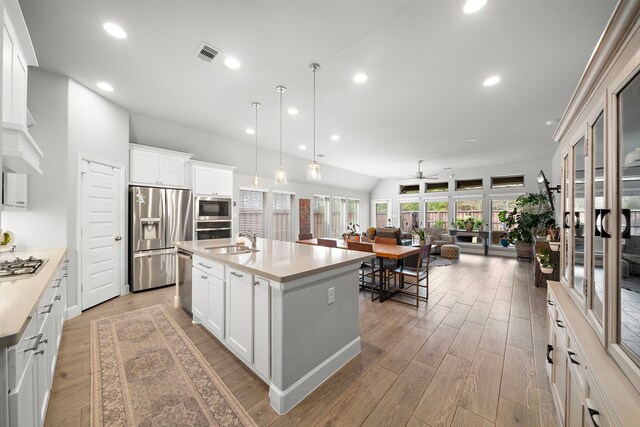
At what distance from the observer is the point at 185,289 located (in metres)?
3.19

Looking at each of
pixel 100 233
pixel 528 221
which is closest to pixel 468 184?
pixel 528 221

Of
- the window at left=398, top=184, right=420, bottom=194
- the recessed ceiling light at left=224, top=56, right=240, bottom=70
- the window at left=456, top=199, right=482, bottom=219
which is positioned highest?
the recessed ceiling light at left=224, top=56, right=240, bottom=70

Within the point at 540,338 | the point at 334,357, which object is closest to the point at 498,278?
the point at 540,338

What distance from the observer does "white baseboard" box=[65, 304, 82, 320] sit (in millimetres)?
3018

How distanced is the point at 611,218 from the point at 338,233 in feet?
28.3

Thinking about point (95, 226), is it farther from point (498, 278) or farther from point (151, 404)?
point (498, 278)

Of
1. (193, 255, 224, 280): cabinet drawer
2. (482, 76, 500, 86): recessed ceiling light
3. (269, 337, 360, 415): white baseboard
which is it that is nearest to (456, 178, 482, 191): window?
(482, 76, 500, 86): recessed ceiling light

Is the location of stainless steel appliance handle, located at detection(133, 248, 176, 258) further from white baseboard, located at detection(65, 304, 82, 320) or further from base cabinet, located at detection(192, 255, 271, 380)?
base cabinet, located at detection(192, 255, 271, 380)

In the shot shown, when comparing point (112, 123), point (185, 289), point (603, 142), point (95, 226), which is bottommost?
point (185, 289)

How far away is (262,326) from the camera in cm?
180

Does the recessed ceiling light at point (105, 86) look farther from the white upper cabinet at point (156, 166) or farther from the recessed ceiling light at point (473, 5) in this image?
the recessed ceiling light at point (473, 5)

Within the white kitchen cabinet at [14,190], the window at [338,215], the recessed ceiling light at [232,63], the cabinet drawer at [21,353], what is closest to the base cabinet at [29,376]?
the cabinet drawer at [21,353]

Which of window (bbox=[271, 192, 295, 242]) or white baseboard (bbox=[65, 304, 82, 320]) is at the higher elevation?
window (bbox=[271, 192, 295, 242])

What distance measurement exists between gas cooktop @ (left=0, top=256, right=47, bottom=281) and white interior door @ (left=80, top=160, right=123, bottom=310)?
144 cm
